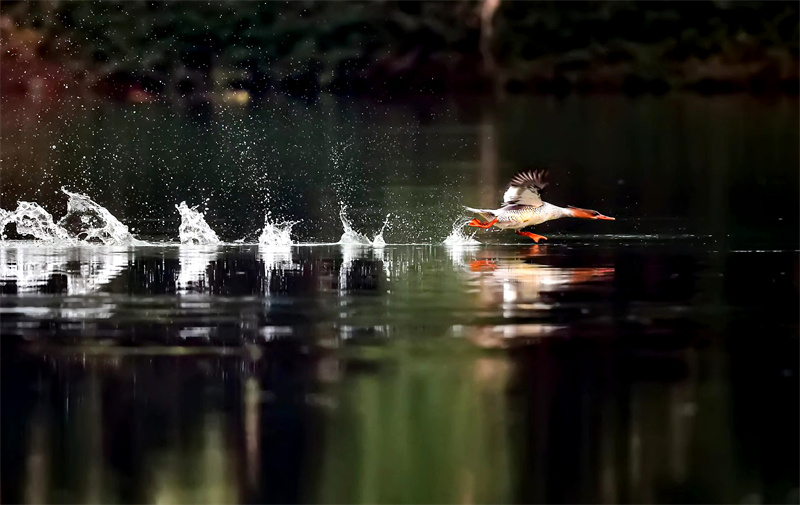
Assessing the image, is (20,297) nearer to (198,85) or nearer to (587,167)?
(587,167)

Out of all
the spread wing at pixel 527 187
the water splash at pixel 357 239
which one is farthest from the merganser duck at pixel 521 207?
the water splash at pixel 357 239

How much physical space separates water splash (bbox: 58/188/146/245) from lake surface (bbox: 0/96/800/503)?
0.36m

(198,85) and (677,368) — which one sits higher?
(198,85)

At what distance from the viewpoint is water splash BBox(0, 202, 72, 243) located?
1619 centimetres

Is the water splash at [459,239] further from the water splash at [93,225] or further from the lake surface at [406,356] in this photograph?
the water splash at [93,225]

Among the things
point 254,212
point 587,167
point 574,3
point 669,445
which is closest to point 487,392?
point 669,445

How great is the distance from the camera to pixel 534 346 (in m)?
10.1

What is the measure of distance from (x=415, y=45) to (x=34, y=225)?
143ft

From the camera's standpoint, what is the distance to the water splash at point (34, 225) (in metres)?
16.2

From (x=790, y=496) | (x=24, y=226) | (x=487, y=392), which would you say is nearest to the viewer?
(x=790, y=496)

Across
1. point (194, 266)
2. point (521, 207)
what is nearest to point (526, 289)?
point (521, 207)

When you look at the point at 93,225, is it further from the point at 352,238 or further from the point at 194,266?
the point at 194,266

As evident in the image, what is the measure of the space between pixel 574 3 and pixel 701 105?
413 inches

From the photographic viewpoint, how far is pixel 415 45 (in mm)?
59750
